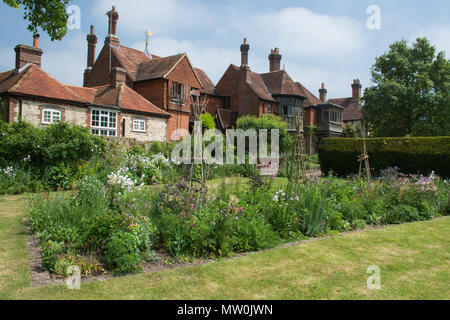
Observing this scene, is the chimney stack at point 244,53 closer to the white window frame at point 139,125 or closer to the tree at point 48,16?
the white window frame at point 139,125

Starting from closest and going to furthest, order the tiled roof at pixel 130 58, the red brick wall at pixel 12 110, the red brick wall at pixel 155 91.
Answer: the red brick wall at pixel 12 110 < the red brick wall at pixel 155 91 < the tiled roof at pixel 130 58

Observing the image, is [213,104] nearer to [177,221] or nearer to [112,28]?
[112,28]

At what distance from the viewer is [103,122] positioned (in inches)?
900

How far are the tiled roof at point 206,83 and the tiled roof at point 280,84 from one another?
6282 millimetres

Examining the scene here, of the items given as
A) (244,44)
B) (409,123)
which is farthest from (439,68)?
(244,44)

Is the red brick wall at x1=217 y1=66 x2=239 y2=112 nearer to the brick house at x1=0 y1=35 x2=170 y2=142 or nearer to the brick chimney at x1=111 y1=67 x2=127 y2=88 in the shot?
the brick house at x1=0 y1=35 x2=170 y2=142

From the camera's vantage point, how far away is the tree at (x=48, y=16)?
1088 cm

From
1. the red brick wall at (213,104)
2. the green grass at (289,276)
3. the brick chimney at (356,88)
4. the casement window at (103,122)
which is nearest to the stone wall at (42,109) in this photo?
the casement window at (103,122)

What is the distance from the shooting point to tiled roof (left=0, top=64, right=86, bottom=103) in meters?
19.0

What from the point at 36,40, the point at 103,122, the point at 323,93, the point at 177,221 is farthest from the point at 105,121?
the point at 323,93

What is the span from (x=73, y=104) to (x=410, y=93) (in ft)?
94.5
